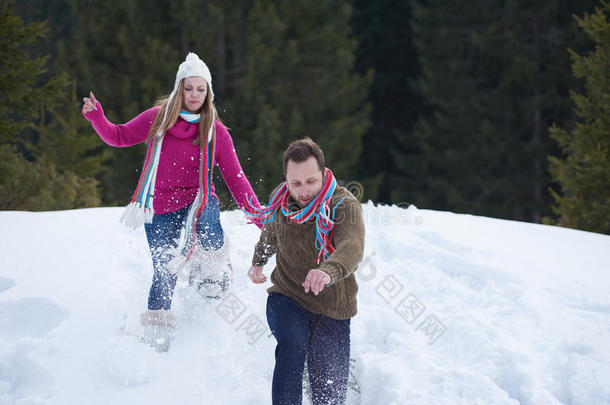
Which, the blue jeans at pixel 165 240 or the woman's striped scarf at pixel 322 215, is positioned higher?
the woman's striped scarf at pixel 322 215

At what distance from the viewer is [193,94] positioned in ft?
11.8

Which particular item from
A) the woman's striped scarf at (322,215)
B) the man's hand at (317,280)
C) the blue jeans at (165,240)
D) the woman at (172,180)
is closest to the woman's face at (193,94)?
the woman at (172,180)

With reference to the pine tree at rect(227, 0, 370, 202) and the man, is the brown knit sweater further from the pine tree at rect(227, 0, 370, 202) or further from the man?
the pine tree at rect(227, 0, 370, 202)

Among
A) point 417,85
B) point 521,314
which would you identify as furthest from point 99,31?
Result: point 521,314

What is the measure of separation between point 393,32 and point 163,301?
19.2m

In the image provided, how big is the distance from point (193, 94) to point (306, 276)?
1558 mm

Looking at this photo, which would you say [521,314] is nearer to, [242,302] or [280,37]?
[242,302]

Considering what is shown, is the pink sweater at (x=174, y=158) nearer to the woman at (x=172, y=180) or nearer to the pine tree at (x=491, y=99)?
the woman at (x=172, y=180)

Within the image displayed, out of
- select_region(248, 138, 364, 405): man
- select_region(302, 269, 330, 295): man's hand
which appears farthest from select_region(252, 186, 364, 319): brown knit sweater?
select_region(302, 269, 330, 295): man's hand

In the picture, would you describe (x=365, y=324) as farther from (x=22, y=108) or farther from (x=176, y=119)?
(x=22, y=108)

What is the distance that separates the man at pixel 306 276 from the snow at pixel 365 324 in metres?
0.62

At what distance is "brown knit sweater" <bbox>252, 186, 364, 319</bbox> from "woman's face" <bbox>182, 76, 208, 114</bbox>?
3.80 ft

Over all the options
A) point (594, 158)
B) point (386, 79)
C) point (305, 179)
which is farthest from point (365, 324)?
point (386, 79)

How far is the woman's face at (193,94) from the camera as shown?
3618 mm
